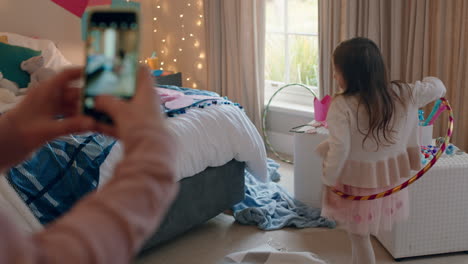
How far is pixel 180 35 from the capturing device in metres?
4.94

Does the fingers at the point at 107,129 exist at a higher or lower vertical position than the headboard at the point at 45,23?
lower

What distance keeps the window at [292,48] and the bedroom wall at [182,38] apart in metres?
0.59

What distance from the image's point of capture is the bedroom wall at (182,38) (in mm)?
4789

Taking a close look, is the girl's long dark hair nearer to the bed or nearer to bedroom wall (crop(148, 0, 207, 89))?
the bed

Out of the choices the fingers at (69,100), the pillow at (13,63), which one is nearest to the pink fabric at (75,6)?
the pillow at (13,63)

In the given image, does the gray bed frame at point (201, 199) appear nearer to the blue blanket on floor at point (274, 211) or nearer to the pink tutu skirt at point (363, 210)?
the blue blanket on floor at point (274, 211)

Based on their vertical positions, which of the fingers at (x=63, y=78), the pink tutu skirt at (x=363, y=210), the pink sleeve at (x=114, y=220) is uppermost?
the fingers at (x=63, y=78)

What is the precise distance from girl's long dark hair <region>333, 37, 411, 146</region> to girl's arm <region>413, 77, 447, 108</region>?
5.5 inches

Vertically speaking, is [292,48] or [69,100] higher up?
[69,100]

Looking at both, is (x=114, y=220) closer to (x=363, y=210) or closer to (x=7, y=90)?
(x=363, y=210)

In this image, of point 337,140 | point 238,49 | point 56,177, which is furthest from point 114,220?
point 238,49

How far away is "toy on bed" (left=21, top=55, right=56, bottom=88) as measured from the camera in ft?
12.5

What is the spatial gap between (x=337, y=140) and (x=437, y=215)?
0.91 metres

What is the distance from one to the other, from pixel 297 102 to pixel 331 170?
2.32 m
